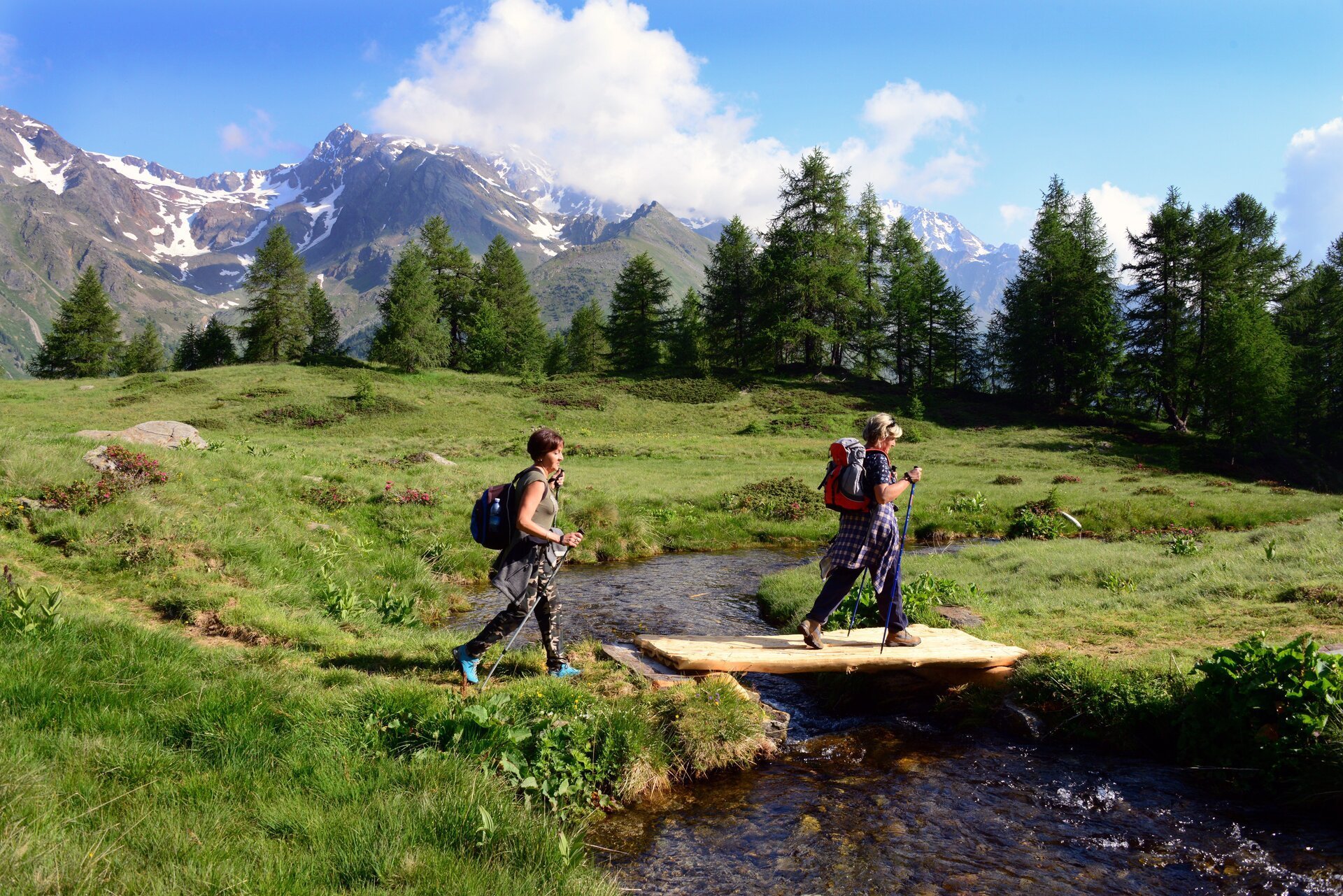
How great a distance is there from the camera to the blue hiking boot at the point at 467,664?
747 centimetres

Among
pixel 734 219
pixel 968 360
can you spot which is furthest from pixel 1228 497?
pixel 734 219

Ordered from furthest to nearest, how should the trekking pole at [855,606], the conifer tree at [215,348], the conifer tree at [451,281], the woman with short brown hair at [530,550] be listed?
the conifer tree at [215,348] < the conifer tree at [451,281] < the trekking pole at [855,606] < the woman with short brown hair at [530,550]

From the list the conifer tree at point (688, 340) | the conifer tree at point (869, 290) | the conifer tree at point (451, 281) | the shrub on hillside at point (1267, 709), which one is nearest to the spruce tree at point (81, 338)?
the conifer tree at point (451, 281)

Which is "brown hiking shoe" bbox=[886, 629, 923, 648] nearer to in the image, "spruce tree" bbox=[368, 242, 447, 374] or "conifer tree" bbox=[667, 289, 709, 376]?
"spruce tree" bbox=[368, 242, 447, 374]

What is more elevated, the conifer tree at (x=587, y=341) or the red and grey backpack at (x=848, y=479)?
the conifer tree at (x=587, y=341)

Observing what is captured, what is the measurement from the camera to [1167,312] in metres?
53.2

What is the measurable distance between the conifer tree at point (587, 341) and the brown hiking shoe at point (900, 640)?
284 ft

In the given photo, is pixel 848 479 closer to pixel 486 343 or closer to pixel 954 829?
pixel 954 829

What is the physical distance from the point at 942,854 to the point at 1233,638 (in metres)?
6.00

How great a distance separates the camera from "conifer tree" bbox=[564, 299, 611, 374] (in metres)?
94.8

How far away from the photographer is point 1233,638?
862cm

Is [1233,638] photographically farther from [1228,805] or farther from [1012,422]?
[1012,422]

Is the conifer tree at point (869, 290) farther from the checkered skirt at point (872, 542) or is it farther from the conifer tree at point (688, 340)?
the checkered skirt at point (872, 542)

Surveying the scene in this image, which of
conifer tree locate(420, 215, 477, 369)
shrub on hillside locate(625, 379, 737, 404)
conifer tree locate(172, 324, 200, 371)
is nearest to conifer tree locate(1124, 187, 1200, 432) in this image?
shrub on hillside locate(625, 379, 737, 404)
